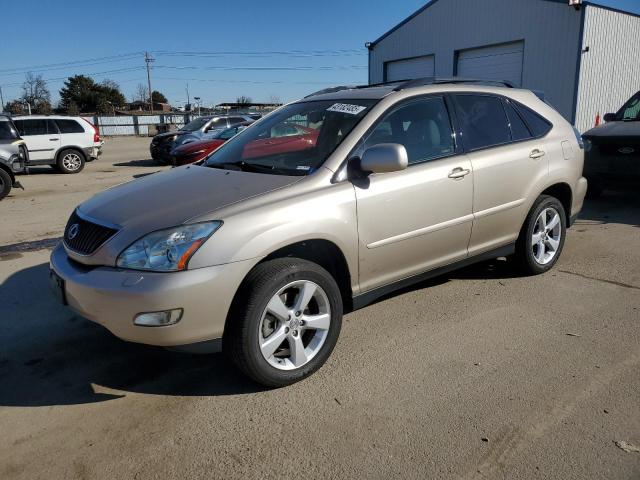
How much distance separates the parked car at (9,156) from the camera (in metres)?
10.3

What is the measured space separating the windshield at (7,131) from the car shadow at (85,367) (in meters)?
8.66

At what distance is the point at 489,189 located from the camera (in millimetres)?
4129

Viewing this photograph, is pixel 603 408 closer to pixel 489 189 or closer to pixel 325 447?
pixel 325 447

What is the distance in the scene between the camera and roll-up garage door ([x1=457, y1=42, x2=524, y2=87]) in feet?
51.9

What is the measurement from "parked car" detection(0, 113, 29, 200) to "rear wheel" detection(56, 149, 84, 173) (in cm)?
358

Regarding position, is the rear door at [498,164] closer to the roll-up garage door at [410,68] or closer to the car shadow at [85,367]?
the car shadow at [85,367]

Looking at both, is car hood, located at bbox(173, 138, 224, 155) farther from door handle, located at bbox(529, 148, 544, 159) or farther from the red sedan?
door handle, located at bbox(529, 148, 544, 159)

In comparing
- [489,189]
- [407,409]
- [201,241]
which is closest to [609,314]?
[489,189]

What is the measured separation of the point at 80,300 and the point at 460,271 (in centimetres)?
348

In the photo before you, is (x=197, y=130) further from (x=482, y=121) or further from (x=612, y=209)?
(x=482, y=121)

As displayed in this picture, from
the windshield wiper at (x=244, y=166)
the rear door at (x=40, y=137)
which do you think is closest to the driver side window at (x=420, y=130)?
the windshield wiper at (x=244, y=166)

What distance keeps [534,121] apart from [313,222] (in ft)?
8.95

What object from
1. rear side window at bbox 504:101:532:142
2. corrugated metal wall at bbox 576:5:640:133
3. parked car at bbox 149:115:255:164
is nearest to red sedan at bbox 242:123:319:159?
rear side window at bbox 504:101:532:142

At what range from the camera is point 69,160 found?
50.7ft
